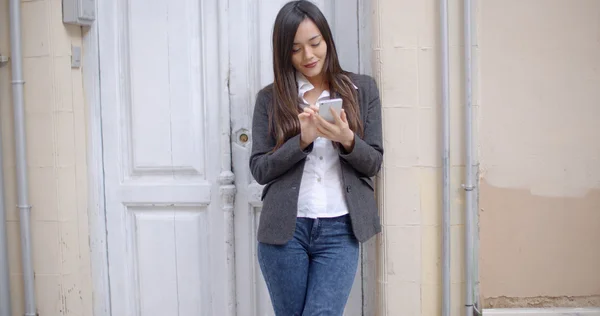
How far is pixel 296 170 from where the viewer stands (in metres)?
2.44

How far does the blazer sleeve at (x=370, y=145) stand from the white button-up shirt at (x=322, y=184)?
0.10 meters

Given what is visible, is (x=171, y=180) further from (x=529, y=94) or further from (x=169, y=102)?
(x=529, y=94)

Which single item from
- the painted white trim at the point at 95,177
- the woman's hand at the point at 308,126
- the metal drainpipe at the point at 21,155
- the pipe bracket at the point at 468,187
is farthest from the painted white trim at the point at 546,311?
the metal drainpipe at the point at 21,155

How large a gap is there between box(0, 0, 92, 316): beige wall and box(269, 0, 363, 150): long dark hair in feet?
3.79

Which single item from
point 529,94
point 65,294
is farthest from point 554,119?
point 65,294

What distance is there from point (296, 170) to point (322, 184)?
11cm

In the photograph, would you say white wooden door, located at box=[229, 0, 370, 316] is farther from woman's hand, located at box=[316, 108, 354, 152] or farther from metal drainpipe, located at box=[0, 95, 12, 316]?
metal drainpipe, located at box=[0, 95, 12, 316]

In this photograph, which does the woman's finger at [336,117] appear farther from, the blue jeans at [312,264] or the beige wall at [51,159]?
the beige wall at [51,159]

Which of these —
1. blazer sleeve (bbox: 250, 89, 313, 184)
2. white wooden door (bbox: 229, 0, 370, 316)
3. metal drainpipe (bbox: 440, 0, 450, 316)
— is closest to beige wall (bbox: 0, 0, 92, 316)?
white wooden door (bbox: 229, 0, 370, 316)

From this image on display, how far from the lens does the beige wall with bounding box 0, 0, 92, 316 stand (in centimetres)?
304

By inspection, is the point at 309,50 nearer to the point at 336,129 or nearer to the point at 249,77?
the point at 336,129

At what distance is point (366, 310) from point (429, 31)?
4.33 ft

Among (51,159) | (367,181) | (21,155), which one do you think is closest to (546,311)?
(367,181)

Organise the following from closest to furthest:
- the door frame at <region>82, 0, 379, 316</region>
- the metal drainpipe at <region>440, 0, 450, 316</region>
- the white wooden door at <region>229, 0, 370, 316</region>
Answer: the metal drainpipe at <region>440, 0, 450, 316</region> < the white wooden door at <region>229, 0, 370, 316</region> < the door frame at <region>82, 0, 379, 316</region>
